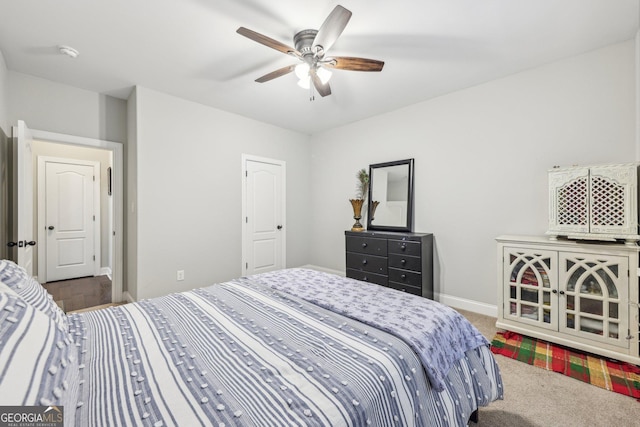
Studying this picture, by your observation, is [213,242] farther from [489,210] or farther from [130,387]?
[489,210]

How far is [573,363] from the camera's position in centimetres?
211

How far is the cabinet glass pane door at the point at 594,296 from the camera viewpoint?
2076 mm

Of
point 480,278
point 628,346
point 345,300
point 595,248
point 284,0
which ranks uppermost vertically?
point 284,0

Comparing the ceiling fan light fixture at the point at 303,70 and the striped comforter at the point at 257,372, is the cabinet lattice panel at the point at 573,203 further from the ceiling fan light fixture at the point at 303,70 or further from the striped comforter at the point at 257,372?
the ceiling fan light fixture at the point at 303,70

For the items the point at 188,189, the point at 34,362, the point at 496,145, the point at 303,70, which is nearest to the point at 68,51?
the point at 188,189

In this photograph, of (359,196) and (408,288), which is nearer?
(408,288)

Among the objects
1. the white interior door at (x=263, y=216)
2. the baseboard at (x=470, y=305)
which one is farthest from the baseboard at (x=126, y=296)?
the baseboard at (x=470, y=305)

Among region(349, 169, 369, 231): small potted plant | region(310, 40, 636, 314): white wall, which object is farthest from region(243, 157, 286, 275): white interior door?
region(310, 40, 636, 314): white wall

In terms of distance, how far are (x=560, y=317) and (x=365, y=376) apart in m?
2.32

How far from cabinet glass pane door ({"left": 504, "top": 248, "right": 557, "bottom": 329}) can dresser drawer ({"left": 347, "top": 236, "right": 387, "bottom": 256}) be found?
1319 millimetres

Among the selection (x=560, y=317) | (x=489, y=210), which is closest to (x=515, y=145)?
(x=489, y=210)

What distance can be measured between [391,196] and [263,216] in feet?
6.51

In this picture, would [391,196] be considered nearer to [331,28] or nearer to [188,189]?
[331,28]

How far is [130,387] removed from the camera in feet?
2.88
